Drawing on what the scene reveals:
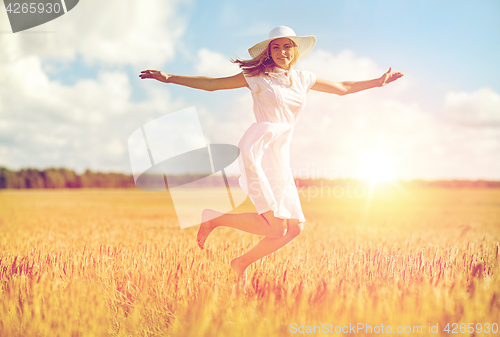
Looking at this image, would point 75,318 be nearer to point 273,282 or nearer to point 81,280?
point 81,280

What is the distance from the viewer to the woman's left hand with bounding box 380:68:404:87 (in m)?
3.70

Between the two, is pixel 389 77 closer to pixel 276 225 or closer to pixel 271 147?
pixel 271 147

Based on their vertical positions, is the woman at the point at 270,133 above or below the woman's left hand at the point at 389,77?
below

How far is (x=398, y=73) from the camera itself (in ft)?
12.4

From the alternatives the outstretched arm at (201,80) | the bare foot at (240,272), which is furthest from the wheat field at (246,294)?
the outstretched arm at (201,80)

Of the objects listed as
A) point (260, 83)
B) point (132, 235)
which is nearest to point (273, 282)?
point (260, 83)

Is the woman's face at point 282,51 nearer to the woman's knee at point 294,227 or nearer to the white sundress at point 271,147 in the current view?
the white sundress at point 271,147

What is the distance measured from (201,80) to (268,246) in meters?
1.67

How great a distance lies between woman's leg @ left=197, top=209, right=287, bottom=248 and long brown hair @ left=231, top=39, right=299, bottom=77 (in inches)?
51.9

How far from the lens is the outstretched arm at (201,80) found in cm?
320

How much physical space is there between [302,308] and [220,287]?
2.67 feet

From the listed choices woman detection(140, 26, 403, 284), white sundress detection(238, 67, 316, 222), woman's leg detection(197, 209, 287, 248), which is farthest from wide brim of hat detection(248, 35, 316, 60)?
woman's leg detection(197, 209, 287, 248)

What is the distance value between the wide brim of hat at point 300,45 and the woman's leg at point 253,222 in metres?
1.55

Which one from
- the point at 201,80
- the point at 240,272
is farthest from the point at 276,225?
the point at 201,80
